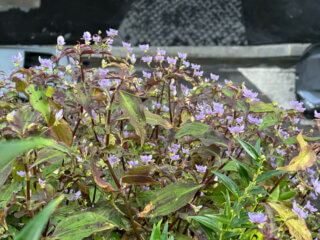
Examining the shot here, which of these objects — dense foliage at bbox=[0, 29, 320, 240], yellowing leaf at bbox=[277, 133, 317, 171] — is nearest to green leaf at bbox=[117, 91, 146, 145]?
dense foliage at bbox=[0, 29, 320, 240]

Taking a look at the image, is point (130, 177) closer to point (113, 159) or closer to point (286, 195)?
point (113, 159)

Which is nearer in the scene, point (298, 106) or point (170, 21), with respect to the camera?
point (298, 106)

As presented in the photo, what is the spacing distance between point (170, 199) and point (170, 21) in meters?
8.15

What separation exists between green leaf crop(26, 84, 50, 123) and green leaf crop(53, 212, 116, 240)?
Result: 0.19 meters

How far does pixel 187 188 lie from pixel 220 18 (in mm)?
8295

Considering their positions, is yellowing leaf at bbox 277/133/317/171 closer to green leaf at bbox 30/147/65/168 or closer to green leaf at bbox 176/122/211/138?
green leaf at bbox 176/122/211/138

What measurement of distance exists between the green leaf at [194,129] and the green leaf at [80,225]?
26cm

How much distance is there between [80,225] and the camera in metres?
0.75

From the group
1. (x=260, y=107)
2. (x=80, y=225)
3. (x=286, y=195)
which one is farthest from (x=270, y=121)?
(x=80, y=225)

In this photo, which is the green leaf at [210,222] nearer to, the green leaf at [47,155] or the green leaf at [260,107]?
the green leaf at [47,155]

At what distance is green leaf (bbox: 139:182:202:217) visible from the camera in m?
0.79

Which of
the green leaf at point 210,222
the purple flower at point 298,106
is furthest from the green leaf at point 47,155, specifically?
the purple flower at point 298,106

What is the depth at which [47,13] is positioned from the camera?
889 centimetres

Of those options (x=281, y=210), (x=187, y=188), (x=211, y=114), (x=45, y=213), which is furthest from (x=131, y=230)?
(x=45, y=213)
